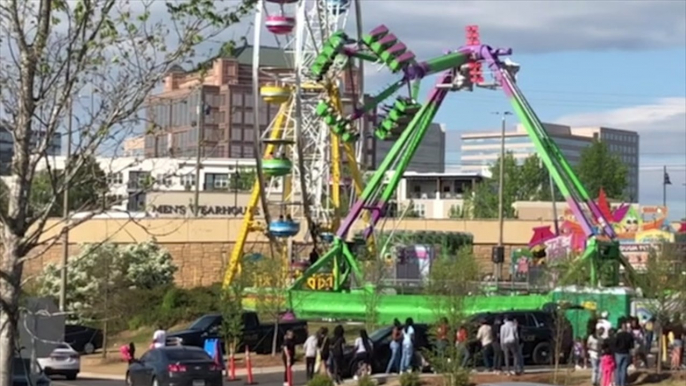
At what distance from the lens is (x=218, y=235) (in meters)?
78.5

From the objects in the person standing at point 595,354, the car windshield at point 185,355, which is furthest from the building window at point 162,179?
the person standing at point 595,354

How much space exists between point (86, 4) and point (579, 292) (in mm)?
29653

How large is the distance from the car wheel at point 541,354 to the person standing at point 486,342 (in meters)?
2.87

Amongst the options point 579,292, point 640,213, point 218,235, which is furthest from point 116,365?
point 640,213

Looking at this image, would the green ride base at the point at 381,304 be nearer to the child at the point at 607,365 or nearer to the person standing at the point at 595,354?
the person standing at the point at 595,354

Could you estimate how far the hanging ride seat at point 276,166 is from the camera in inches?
2372

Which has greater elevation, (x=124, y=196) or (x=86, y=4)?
(x=86, y=4)

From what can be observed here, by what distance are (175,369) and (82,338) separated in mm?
19700

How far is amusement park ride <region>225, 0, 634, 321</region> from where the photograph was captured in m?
54.8

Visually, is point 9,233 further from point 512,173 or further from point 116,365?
point 512,173

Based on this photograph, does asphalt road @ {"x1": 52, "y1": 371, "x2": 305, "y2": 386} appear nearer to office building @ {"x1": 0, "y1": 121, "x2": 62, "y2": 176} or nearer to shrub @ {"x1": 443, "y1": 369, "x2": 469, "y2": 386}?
shrub @ {"x1": 443, "y1": 369, "x2": 469, "y2": 386}

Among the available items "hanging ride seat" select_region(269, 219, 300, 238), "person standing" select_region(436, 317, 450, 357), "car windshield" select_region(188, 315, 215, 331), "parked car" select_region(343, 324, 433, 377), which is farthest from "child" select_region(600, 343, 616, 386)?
"hanging ride seat" select_region(269, 219, 300, 238)

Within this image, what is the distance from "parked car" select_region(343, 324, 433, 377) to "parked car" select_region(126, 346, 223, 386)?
13.7 ft

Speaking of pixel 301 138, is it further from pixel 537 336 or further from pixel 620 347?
pixel 620 347
